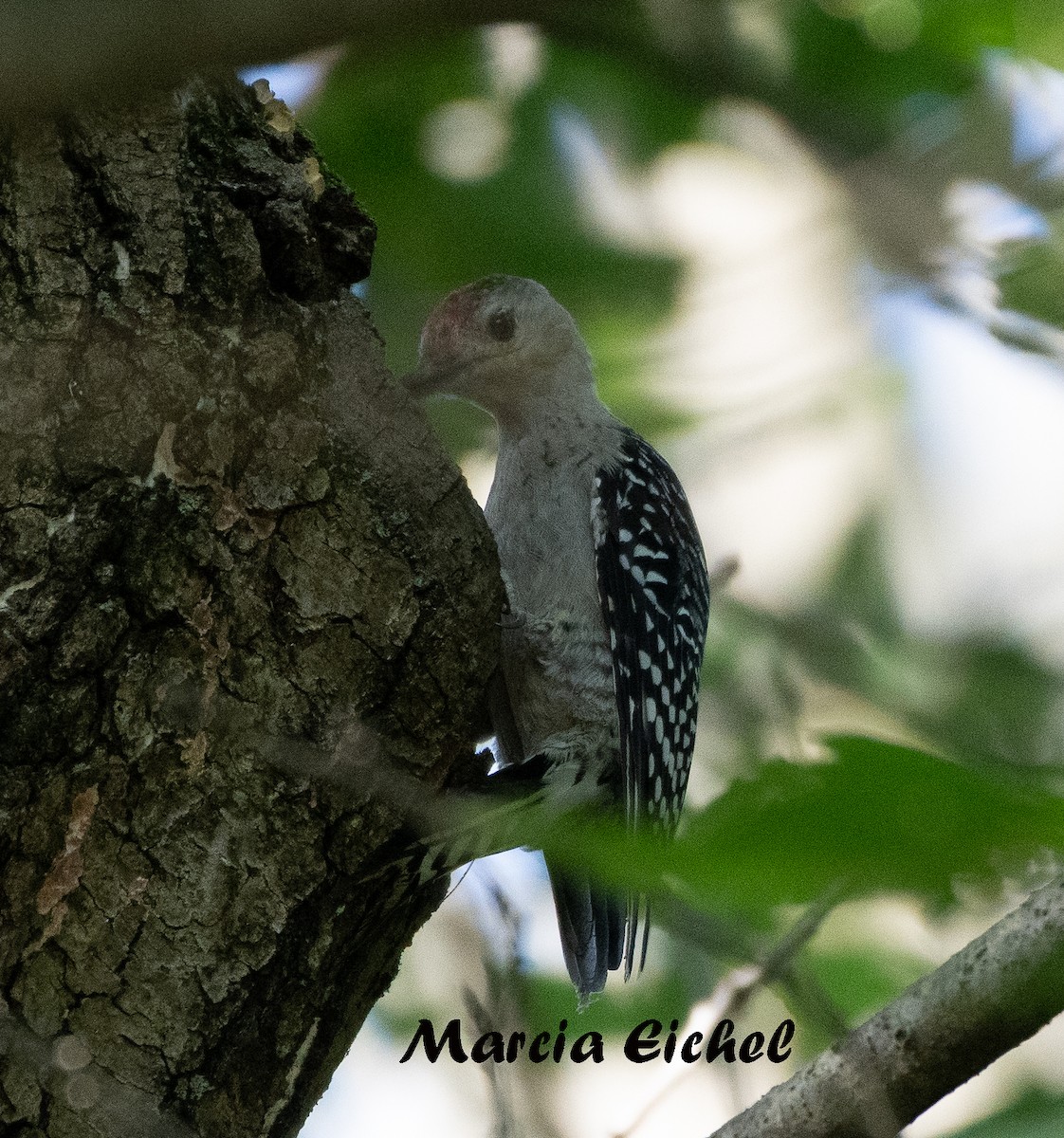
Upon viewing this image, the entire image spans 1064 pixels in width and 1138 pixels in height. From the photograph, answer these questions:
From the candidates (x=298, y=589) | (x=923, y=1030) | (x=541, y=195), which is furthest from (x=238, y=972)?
(x=541, y=195)

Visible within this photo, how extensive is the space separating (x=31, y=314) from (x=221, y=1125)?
1.58 metres

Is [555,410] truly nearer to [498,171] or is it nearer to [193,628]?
[498,171]

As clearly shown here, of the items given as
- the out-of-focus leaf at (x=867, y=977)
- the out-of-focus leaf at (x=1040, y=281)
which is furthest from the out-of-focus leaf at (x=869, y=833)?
the out-of-focus leaf at (x=867, y=977)

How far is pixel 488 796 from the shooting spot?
131 inches

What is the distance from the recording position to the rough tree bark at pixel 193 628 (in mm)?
2504

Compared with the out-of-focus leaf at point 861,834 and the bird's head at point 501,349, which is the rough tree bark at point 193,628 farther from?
the out-of-focus leaf at point 861,834

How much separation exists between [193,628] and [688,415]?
3261 millimetres

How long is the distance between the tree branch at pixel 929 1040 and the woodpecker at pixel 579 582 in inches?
45.4

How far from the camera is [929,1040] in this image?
8.20 ft

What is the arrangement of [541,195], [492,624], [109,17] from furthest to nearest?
[541,195] < [492,624] < [109,17]

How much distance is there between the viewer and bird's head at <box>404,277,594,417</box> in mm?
4605

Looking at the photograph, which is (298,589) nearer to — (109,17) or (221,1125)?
(221,1125)
